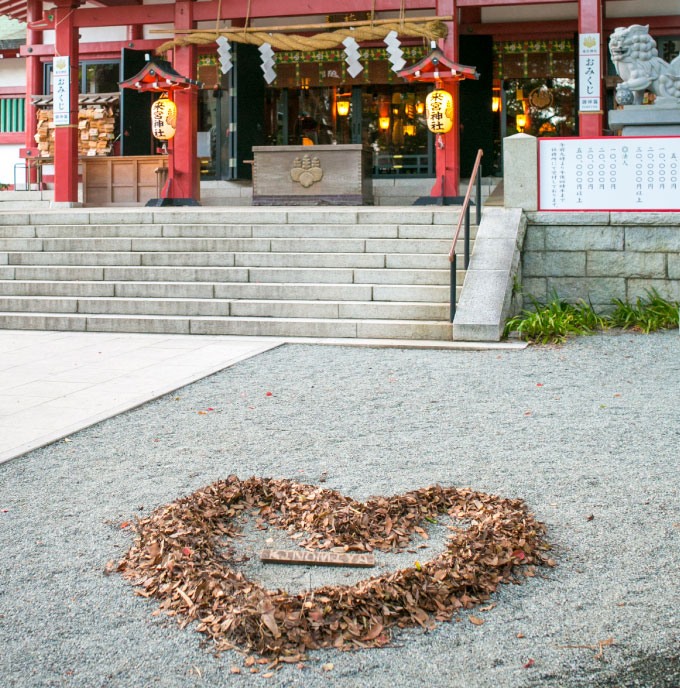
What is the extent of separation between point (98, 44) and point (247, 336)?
496 inches

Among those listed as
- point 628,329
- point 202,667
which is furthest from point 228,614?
point 628,329

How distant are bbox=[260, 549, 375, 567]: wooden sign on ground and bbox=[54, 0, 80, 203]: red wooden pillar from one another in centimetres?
1342

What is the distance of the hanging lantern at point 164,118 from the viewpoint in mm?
14117

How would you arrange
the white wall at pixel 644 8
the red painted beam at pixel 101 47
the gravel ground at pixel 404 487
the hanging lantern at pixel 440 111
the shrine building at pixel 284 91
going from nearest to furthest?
1. the gravel ground at pixel 404 487
2. the hanging lantern at pixel 440 111
3. the shrine building at pixel 284 91
4. the white wall at pixel 644 8
5. the red painted beam at pixel 101 47

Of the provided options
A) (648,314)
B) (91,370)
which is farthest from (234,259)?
(648,314)

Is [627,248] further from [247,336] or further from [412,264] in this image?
[247,336]

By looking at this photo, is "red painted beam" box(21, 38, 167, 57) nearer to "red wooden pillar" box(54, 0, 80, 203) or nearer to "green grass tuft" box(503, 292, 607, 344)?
"red wooden pillar" box(54, 0, 80, 203)

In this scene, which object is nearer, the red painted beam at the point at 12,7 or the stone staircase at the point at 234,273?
the stone staircase at the point at 234,273

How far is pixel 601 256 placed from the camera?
942cm

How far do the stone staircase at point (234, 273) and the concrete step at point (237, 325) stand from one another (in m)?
0.01

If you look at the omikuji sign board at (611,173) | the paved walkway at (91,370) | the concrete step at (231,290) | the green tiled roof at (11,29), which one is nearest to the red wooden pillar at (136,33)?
the green tiled roof at (11,29)

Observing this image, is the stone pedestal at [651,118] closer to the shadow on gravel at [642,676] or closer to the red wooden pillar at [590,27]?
the red wooden pillar at [590,27]

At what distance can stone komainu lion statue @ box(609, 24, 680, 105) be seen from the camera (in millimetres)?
9977

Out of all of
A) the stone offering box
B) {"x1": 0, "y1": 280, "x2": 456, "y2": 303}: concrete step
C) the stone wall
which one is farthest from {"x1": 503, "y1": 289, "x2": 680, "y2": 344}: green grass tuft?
the stone offering box
